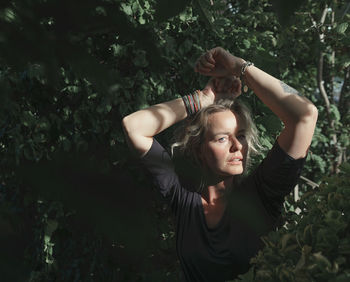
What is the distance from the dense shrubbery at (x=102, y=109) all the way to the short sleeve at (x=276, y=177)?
1.20ft

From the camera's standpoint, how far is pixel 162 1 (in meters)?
0.67

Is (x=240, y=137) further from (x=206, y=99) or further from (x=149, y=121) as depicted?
(x=149, y=121)

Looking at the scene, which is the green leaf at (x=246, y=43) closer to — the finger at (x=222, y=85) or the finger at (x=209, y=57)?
the finger at (x=222, y=85)

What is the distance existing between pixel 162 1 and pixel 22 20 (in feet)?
0.68

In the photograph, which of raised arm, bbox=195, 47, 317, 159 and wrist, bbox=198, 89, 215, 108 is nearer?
raised arm, bbox=195, 47, 317, 159

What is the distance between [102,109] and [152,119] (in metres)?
0.56

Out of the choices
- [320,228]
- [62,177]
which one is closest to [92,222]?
[62,177]

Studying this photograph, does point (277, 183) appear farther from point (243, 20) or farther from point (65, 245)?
point (243, 20)

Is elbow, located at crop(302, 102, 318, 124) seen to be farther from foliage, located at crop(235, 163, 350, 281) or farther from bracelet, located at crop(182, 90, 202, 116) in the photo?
bracelet, located at crop(182, 90, 202, 116)

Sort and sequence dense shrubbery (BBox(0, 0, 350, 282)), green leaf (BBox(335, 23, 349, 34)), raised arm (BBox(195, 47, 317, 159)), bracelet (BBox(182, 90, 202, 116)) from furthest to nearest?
green leaf (BBox(335, 23, 349, 34)) → bracelet (BBox(182, 90, 202, 116)) → raised arm (BBox(195, 47, 317, 159)) → dense shrubbery (BBox(0, 0, 350, 282))

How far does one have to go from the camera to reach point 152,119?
2.08 m

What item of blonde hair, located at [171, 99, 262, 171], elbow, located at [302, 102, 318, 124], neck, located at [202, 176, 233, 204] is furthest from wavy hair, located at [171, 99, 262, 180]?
elbow, located at [302, 102, 318, 124]

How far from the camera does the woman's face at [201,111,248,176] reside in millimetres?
1953

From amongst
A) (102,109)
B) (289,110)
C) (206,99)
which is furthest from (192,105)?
(102,109)
